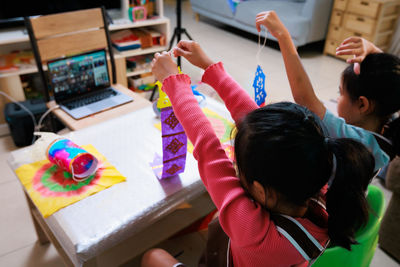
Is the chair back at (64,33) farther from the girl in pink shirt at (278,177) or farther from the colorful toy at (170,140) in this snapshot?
the girl in pink shirt at (278,177)

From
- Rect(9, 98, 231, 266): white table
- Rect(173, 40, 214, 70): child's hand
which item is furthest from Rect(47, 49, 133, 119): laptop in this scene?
Rect(173, 40, 214, 70): child's hand

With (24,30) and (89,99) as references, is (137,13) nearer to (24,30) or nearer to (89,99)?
(24,30)

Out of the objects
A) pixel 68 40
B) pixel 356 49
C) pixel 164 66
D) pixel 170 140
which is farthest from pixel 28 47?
pixel 356 49

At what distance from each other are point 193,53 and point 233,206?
1.39ft

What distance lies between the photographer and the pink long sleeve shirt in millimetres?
652

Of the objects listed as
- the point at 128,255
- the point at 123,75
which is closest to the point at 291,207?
the point at 128,255

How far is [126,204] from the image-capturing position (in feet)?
3.27

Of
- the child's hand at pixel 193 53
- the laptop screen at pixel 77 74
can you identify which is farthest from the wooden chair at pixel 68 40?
the child's hand at pixel 193 53

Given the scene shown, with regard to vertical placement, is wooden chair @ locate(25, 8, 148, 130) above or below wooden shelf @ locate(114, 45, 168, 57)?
→ above

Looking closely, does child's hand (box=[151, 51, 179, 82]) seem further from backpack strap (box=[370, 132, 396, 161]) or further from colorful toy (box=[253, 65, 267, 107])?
backpack strap (box=[370, 132, 396, 161])

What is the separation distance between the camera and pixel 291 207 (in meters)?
0.68

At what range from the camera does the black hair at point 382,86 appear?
0.99 m

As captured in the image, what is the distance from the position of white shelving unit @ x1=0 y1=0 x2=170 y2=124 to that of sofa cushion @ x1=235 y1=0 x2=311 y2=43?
160 cm

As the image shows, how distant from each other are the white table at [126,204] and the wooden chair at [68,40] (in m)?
0.40
